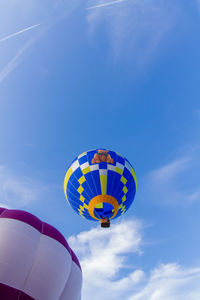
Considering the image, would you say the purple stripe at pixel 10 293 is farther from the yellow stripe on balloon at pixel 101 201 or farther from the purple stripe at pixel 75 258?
the yellow stripe on balloon at pixel 101 201

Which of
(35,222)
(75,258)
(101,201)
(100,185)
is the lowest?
(75,258)

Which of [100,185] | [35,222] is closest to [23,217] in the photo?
[35,222]

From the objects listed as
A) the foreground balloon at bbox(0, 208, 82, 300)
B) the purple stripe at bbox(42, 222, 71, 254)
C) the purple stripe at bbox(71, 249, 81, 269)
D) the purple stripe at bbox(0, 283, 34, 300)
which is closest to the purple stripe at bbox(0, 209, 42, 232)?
the foreground balloon at bbox(0, 208, 82, 300)

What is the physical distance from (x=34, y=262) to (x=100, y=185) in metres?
6.71

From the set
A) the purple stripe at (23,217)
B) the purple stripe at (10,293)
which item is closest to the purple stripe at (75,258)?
the purple stripe at (23,217)

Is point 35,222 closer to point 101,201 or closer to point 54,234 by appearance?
point 54,234

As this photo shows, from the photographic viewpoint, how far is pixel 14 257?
5715 millimetres

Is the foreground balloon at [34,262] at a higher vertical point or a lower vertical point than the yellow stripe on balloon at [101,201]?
lower

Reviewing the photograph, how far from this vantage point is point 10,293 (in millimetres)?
5301

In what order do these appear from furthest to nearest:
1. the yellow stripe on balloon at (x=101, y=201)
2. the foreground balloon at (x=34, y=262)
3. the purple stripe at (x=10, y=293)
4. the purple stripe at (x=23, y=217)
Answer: the yellow stripe on balloon at (x=101, y=201), the purple stripe at (x=23, y=217), the foreground balloon at (x=34, y=262), the purple stripe at (x=10, y=293)

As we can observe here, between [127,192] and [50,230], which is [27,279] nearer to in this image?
[50,230]

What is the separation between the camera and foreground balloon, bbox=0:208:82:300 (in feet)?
18.1

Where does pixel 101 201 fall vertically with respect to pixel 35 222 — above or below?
above

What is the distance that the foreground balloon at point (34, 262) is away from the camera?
5508 millimetres
